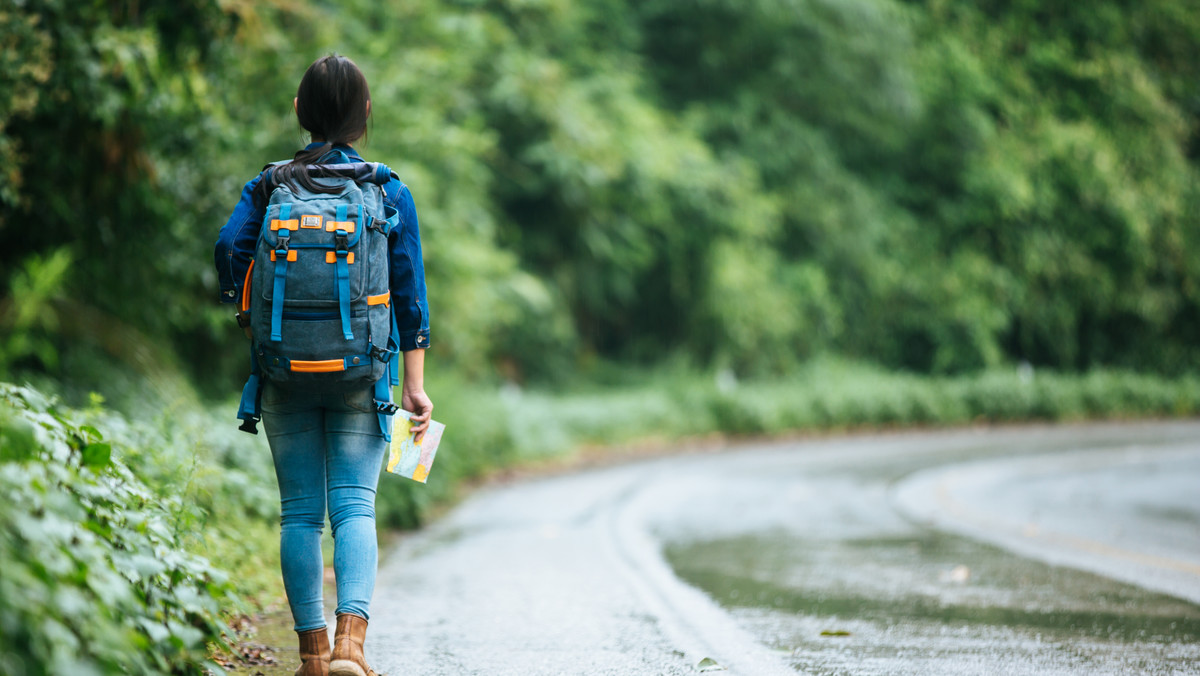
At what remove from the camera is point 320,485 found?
12.2 feet

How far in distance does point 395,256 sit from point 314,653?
1332mm

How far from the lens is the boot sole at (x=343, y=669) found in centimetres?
343

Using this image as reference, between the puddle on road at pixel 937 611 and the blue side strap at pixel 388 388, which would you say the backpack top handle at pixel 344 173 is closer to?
the blue side strap at pixel 388 388

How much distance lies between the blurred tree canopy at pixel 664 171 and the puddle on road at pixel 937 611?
3.18 m

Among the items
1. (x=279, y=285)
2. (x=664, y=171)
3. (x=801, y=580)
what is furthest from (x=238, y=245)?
(x=664, y=171)

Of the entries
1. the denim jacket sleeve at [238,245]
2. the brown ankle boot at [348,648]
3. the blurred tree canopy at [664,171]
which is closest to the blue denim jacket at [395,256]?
the denim jacket sleeve at [238,245]

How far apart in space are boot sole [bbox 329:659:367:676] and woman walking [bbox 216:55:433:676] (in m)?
0.09

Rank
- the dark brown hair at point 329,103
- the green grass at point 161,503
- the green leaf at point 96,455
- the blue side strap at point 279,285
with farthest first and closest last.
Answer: the dark brown hair at point 329,103 → the blue side strap at point 279,285 → the green leaf at point 96,455 → the green grass at point 161,503

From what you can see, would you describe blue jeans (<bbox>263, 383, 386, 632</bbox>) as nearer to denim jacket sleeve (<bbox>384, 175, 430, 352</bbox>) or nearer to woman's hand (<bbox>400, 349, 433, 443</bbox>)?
woman's hand (<bbox>400, 349, 433, 443</bbox>)

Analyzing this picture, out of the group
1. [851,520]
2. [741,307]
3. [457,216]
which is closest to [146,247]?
[851,520]

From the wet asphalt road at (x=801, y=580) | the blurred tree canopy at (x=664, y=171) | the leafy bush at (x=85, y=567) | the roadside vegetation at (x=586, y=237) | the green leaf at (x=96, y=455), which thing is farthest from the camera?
the blurred tree canopy at (x=664, y=171)

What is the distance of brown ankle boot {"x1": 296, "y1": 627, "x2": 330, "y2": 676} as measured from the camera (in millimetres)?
3586

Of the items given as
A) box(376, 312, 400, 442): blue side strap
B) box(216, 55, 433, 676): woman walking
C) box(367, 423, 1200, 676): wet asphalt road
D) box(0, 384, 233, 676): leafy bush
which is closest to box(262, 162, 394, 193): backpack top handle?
box(216, 55, 433, 676): woman walking

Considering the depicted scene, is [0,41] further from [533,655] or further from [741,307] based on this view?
[741,307]
